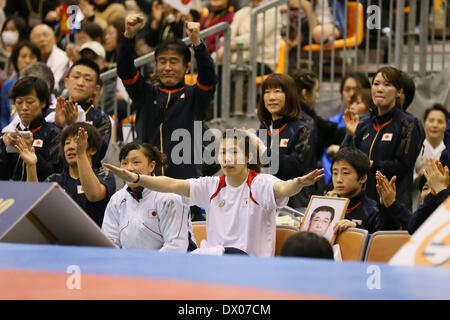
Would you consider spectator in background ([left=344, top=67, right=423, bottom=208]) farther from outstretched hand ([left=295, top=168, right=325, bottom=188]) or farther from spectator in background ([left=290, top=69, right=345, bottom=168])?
outstretched hand ([left=295, top=168, right=325, bottom=188])

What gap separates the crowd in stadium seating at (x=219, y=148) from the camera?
526 cm

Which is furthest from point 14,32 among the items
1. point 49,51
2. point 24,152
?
point 24,152

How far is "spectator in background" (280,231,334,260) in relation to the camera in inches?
130

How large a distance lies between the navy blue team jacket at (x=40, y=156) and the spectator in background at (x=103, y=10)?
5.13m

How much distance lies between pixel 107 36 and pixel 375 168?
5.24 meters

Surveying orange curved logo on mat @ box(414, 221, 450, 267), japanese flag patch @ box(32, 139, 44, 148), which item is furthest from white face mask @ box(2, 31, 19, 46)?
orange curved logo on mat @ box(414, 221, 450, 267)

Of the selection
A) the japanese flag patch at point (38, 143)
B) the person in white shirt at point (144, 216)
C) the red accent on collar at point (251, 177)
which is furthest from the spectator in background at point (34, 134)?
the red accent on collar at point (251, 177)


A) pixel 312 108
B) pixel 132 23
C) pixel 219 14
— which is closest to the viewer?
pixel 132 23

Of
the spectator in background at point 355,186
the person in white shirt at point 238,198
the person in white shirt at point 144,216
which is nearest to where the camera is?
the person in white shirt at point 238,198

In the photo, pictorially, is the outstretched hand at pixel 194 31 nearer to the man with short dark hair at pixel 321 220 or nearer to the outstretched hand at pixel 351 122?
the outstretched hand at pixel 351 122

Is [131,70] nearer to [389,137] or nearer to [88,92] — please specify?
[88,92]

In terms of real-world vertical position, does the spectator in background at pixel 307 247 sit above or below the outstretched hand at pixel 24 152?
below

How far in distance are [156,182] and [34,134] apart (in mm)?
2167

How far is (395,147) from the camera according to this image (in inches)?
261
